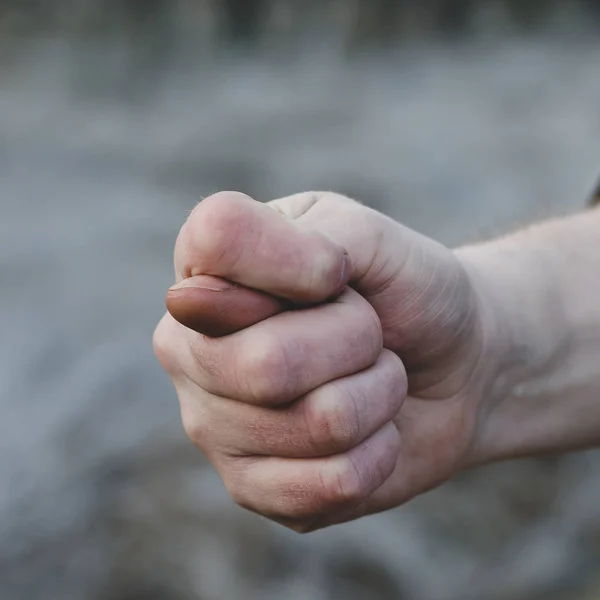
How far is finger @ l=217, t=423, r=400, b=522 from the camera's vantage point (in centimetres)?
80

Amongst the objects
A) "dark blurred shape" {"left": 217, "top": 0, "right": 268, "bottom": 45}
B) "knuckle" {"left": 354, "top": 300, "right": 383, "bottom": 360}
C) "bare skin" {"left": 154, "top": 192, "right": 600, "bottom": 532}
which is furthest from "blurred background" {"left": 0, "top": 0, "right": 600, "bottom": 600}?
"knuckle" {"left": 354, "top": 300, "right": 383, "bottom": 360}

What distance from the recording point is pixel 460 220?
374cm

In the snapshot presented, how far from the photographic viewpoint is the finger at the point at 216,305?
0.72 metres

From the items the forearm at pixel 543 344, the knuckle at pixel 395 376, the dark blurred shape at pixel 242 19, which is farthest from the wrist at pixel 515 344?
the dark blurred shape at pixel 242 19

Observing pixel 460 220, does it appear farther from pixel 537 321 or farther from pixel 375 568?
pixel 537 321

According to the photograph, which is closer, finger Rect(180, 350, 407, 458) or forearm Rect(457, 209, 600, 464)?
finger Rect(180, 350, 407, 458)

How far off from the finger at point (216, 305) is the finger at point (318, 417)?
10cm

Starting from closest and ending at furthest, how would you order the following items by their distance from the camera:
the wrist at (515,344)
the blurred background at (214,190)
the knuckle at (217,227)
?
the knuckle at (217,227) < the wrist at (515,344) < the blurred background at (214,190)

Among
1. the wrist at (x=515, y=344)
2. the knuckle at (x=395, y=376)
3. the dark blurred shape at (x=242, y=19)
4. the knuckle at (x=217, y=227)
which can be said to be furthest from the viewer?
the dark blurred shape at (x=242, y=19)

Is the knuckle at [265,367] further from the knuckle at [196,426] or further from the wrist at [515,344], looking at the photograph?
the wrist at [515,344]

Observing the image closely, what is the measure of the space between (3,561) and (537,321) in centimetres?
173

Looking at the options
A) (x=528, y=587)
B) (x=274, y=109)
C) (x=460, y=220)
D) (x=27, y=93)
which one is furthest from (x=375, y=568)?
(x=27, y=93)

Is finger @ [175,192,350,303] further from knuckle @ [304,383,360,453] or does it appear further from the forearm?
the forearm

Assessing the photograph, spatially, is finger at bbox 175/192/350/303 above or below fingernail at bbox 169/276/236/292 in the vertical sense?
above
